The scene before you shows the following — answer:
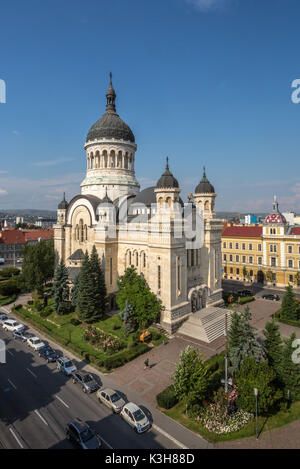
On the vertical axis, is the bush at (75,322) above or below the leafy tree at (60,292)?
below

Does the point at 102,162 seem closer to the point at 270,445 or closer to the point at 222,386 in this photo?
the point at 222,386

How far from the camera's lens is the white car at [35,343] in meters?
26.4

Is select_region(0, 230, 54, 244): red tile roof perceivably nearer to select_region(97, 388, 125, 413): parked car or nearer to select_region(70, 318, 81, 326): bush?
select_region(70, 318, 81, 326): bush

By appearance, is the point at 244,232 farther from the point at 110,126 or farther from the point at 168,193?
the point at 110,126

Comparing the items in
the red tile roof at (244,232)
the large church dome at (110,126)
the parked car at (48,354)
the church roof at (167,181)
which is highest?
the large church dome at (110,126)

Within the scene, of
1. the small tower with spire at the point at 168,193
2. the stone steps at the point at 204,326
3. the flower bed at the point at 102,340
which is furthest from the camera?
the small tower with spire at the point at 168,193

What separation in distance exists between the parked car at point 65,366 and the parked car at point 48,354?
3.43 feet

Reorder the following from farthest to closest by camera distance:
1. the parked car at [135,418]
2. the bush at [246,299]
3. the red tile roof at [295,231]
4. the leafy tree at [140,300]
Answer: the red tile roof at [295,231], the bush at [246,299], the leafy tree at [140,300], the parked car at [135,418]

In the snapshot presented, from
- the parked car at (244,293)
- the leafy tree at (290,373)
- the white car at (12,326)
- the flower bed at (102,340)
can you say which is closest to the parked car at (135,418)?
the flower bed at (102,340)

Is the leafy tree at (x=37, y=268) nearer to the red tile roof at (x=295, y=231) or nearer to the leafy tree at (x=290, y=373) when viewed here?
the leafy tree at (x=290, y=373)

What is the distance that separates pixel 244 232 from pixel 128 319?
33.9 m

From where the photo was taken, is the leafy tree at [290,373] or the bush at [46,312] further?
the bush at [46,312]

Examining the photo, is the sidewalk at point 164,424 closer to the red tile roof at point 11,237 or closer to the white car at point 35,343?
the white car at point 35,343

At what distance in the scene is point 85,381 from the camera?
20297 mm
